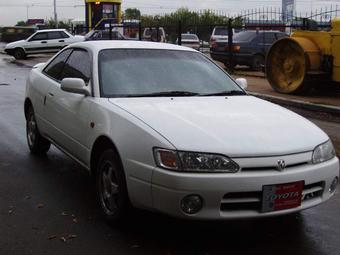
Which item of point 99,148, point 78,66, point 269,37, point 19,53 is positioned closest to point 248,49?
point 269,37

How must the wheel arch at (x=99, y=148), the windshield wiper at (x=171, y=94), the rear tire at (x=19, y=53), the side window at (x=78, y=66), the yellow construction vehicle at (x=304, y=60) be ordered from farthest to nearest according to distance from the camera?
the rear tire at (x=19, y=53)
the yellow construction vehicle at (x=304, y=60)
the side window at (x=78, y=66)
the windshield wiper at (x=171, y=94)
the wheel arch at (x=99, y=148)

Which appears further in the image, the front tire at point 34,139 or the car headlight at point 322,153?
the front tire at point 34,139

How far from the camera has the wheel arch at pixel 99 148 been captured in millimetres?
4469

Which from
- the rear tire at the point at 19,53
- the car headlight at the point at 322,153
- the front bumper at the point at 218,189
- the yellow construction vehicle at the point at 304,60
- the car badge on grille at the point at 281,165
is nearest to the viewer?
the front bumper at the point at 218,189

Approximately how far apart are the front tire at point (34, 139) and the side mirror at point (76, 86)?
71.5 inches

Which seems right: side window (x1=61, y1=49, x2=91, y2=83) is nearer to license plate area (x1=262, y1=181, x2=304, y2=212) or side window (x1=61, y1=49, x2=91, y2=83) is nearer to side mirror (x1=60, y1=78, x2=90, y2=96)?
side mirror (x1=60, y1=78, x2=90, y2=96)

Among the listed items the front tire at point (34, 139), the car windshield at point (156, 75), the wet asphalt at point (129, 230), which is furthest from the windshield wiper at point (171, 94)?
the front tire at point (34, 139)

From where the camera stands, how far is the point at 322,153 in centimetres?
424

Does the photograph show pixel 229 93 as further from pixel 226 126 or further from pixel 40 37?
pixel 40 37

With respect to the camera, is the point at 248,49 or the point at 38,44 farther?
the point at 38,44

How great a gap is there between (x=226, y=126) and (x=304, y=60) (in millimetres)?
8665

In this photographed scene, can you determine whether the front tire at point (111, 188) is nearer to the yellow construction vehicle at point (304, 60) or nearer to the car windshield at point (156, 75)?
the car windshield at point (156, 75)

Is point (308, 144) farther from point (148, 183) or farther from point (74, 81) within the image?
point (74, 81)

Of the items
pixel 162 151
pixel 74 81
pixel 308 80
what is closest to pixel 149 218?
pixel 162 151
